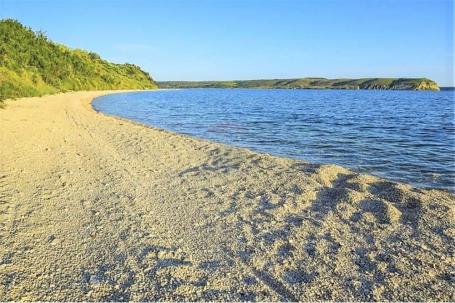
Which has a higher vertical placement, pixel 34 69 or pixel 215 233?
pixel 34 69

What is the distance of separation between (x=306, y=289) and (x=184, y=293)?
1.49 metres

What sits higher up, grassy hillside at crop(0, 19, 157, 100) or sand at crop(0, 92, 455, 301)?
grassy hillside at crop(0, 19, 157, 100)

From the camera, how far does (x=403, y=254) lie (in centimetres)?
581

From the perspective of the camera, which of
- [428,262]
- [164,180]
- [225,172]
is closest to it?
[428,262]

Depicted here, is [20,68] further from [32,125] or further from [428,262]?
[428,262]

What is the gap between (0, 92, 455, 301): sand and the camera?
4.76 meters

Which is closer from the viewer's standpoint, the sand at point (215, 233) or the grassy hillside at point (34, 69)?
the sand at point (215, 233)

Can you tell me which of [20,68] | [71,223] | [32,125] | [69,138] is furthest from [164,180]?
[20,68]

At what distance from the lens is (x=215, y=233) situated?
6.52 meters

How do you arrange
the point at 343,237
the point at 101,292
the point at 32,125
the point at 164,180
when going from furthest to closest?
the point at 32,125 < the point at 164,180 < the point at 343,237 < the point at 101,292

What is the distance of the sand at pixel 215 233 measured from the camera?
4.76m

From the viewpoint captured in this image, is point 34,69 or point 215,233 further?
point 34,69

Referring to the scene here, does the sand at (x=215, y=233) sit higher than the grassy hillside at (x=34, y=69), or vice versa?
the grassy hillside at (x=34, y=69)

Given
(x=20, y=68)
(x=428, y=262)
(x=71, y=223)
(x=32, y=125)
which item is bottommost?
(x=428, y=262)
